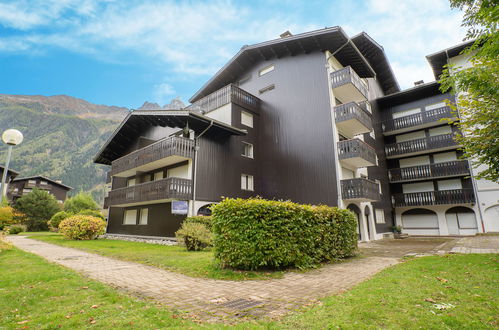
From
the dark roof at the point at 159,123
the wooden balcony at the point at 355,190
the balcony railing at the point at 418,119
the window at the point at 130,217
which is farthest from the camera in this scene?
the balcony railing at the point at 418,119

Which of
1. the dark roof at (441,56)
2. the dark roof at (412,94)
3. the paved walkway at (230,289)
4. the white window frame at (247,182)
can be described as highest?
the dark roof at (441,56)

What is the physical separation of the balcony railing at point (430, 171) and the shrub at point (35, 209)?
43350 mm

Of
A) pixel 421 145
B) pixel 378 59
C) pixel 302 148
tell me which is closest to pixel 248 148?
pixel 302 148

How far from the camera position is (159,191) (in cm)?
1616

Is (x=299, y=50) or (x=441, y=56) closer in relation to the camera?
(x=299, y=50)

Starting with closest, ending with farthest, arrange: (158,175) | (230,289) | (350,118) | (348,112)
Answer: (230,289) < (350,118) < (348,112) < (158,175)

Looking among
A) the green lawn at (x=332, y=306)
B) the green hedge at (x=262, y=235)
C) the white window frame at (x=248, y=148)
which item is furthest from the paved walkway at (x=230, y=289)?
the white window frame at (x=248, y=148)

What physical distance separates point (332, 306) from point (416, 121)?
2604cm

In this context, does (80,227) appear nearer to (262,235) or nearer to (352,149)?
(262,235)

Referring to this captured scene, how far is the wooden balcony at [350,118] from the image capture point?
1678cm

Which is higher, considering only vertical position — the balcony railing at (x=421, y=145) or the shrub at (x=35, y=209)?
the balcony railing at (x=421, y=145)

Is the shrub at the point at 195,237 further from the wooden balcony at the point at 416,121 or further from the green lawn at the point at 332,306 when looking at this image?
the wooden balcony at the point at 416,121

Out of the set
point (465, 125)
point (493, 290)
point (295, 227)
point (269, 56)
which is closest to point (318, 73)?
point (269, 56)

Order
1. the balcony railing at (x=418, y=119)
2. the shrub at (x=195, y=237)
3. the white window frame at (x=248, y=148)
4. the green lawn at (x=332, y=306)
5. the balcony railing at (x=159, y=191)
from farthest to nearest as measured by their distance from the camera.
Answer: the balcony railing at (x=418, y=119) → the white window frame at (x=248, y=148) → the balcony railing at (x=159, y=191) → the shrub at (x=195, y=237) → the green lawn at (x=332, y=306)
